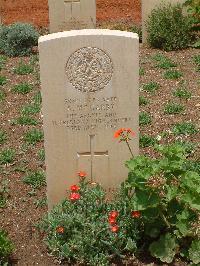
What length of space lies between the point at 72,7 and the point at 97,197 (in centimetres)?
520

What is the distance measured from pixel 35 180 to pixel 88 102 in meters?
1.39

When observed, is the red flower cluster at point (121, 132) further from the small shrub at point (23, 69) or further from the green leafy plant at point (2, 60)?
the green leafy plant at point (2, 60)

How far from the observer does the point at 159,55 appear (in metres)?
9.38

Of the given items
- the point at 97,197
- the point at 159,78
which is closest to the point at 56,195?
the point at 97,197

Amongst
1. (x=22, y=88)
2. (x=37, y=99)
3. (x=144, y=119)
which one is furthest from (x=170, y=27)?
(x=144, y=119)

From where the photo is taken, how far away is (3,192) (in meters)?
5.49

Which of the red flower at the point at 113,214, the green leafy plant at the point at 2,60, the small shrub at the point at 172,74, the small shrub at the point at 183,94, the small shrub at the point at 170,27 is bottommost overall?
the red flower at the point at 113,214

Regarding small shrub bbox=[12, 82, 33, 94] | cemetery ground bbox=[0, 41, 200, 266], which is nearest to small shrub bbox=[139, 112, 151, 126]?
cemetery ground bbox=[0, 41, 200, 266]

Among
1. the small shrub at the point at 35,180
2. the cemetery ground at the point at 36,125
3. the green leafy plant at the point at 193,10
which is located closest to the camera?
the cemetery ground at the point at 36,125

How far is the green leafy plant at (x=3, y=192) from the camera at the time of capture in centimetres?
532

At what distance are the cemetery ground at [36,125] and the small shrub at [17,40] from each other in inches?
8.0

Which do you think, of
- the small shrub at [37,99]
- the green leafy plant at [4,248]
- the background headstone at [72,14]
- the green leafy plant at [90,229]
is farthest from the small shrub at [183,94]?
the green leafy plant at [4,248]

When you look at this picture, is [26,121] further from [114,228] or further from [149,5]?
[149,5]

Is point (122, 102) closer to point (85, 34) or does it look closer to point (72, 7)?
point (85, 34)
